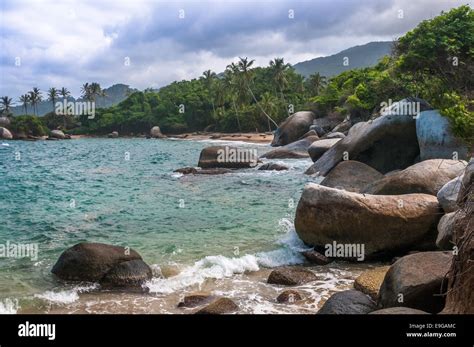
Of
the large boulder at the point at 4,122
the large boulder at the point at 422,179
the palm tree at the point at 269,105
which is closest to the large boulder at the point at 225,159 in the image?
the large boulder at the point at 422,179

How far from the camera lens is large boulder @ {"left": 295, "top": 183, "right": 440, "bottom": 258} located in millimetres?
10867

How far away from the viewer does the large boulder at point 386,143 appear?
64.4 ft

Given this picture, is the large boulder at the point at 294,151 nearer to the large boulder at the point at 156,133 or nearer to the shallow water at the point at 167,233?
the shallow water at the point at 167,233

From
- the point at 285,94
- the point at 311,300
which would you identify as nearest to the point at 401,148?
the point at 311,300

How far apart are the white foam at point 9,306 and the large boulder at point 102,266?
123cm

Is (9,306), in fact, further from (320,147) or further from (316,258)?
(320,147)

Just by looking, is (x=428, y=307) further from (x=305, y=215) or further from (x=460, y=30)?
(x=460, y=30)

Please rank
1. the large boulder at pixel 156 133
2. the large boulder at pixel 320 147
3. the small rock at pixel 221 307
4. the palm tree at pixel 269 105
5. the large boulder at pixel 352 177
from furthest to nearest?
the large boulder at pixel 156 133 < the palm tree at pixel 269 105 < the large boulder at pixel 320 147 < the large boulder at pixel 352 177 < the small rock at pixel 221 307

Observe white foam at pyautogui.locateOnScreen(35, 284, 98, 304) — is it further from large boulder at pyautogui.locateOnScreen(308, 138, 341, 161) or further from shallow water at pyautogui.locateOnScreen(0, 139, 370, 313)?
large boulder at pyautogui.locateOnScreen(308, 138, 341, 161)

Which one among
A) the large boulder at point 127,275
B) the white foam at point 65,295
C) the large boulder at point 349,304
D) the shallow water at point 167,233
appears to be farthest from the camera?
the large boulder at point 127,275

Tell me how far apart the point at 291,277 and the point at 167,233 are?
607 cm

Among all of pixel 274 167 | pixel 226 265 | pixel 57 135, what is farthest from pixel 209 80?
pixel 226 265

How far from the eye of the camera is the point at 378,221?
35.6 feet
